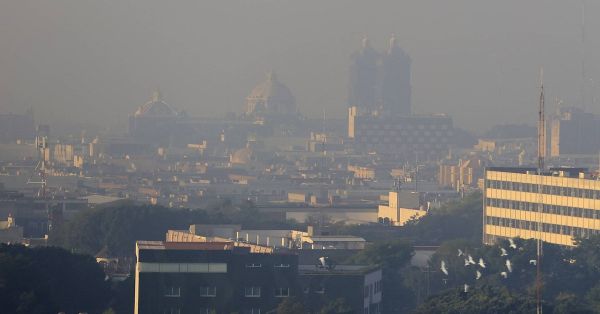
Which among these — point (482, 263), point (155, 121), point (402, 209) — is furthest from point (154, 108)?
point (482, 263)

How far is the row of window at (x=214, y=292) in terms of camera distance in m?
44.6

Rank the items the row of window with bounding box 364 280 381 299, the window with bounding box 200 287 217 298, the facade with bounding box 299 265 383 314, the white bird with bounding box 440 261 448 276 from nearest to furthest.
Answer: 1. the window with bounding box 200 287 217 298
2. the facade with bounding box 299 265 383 314
3. the row of window with bounding box 364 280 381 299
4. the white bird with bounding box 440 261 448 276

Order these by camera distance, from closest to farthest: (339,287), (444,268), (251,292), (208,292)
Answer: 1. (208,292)
2. (251,292)
3. (339,287)
4. (444,268)

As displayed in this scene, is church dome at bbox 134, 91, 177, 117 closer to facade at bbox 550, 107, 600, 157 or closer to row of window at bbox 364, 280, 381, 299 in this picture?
facade at bbox 550, 107, 600, 157

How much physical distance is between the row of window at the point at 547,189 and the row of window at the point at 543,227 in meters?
0.76

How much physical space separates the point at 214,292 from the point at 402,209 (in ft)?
146

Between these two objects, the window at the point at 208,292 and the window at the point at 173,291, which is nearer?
the window at the point at 173,291

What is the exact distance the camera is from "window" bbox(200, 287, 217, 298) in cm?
4475

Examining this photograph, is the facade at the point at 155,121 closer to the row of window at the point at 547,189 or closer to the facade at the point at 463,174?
the facade at the point at 463,174

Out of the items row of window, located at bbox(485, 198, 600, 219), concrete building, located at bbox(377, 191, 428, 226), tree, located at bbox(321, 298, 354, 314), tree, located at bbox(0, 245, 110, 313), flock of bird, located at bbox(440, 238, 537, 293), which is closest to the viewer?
tree, located at bbox(0, 245, 110, 313)

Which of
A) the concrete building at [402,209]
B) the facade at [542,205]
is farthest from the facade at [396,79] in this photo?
the facade at [542,205]

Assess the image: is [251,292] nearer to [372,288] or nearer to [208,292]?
[208,292]

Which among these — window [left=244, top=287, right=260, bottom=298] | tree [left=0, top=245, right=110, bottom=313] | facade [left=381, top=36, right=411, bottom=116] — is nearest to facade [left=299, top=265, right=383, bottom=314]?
window [left=244, top=287, right=260, bottom=298]

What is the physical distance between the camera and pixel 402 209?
89.2m
